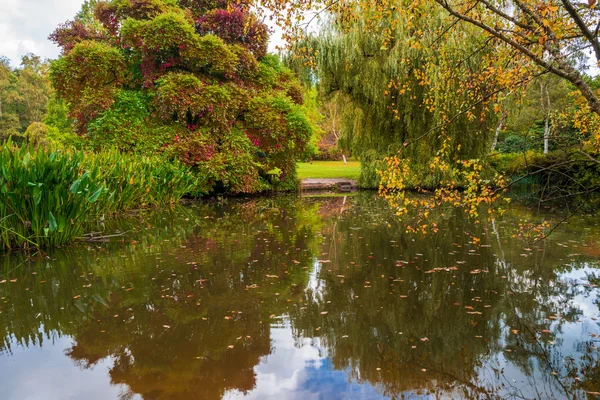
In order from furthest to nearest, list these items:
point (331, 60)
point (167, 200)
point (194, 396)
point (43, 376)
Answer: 1. point (331, 60)
2. point (167, 200)
3. point (43, 376)
4. point (194, 396)

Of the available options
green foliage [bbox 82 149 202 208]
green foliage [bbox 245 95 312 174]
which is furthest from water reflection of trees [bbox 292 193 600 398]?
green foliage [bbox 245 95 312 174]

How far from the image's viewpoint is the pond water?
109 inches

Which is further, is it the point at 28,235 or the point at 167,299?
the point at 28,235

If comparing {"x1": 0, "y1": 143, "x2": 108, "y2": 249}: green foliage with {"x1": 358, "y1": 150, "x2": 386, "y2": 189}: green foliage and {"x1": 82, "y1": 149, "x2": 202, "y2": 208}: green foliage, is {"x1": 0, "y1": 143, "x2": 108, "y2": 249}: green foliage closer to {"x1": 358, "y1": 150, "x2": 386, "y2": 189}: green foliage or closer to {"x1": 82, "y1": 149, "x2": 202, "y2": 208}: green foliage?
{"x1": 82, "y1": 149, "x2": 202, "y2": 208}: green foliage

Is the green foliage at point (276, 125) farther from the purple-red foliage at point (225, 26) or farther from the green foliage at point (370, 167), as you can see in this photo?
the green foliage at point (370, 167)

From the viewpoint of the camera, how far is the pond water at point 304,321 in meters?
2.76

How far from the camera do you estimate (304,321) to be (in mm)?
3775

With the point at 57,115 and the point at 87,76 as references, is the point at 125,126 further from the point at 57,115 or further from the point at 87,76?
the point at 57,115

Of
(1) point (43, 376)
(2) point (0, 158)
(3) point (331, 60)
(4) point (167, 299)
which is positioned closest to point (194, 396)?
(1) point (43, 376)

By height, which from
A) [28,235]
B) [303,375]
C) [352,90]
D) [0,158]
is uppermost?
[352,90]

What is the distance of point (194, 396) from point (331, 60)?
49.8 feet

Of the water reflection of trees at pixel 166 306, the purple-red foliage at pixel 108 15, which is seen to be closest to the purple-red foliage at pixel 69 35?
the purple-red foliage at pixel 108 15

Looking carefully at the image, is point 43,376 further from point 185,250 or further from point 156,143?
point 156,143

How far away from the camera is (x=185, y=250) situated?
668 centimetres
